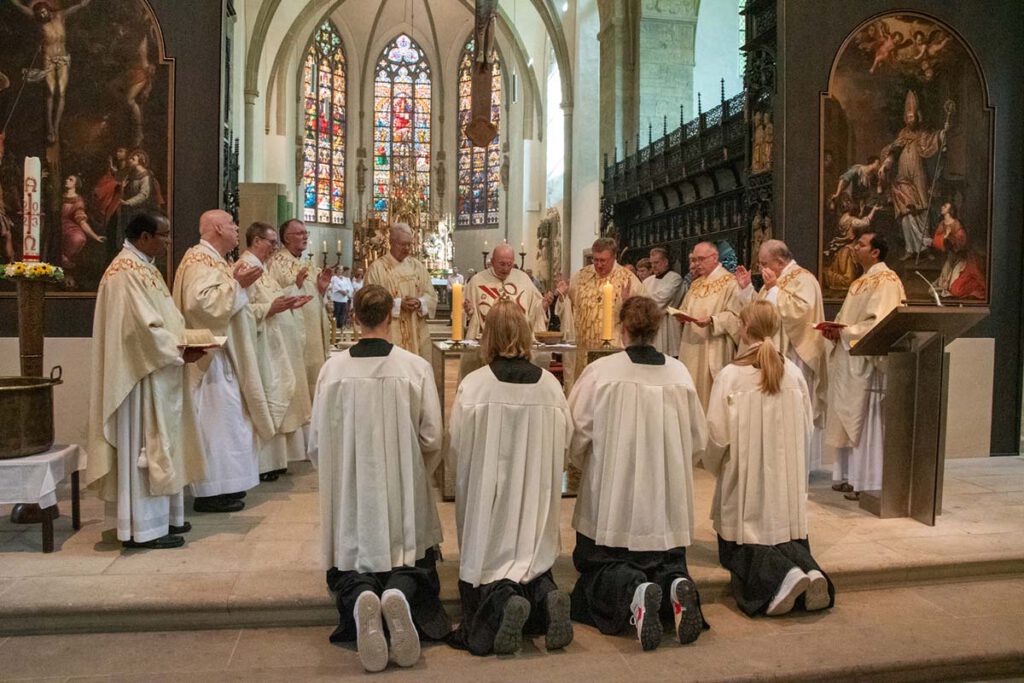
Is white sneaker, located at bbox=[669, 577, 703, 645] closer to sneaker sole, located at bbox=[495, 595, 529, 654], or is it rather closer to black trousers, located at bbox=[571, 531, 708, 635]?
black trousers, located at bbox=[571, 531, 708, 635]

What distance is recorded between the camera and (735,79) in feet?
53.0

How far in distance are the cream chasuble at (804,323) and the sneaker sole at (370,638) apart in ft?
12.9

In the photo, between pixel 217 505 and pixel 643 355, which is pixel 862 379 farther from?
pixel 217 505

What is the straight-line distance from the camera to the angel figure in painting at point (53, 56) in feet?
21.1

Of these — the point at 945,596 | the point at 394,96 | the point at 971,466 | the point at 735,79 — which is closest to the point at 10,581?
the point at 945,596

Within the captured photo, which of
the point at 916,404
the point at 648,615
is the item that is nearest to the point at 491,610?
the point at 648,615

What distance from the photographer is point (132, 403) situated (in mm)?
4438

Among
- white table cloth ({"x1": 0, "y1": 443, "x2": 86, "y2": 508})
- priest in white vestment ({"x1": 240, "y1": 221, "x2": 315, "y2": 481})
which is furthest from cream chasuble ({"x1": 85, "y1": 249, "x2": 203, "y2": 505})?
priest in white vestment ({"x1": 240, "y1": 221, "x2": 315, "y2": 481})

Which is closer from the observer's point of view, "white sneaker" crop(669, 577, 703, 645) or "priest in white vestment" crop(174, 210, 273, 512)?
"white sneaker" crop(669, 577, 703, 645)

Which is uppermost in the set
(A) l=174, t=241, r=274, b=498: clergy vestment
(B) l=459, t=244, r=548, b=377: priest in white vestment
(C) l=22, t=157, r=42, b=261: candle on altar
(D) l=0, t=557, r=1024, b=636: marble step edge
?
(C) l=22, t=157, r=42, b=261: candle on altar

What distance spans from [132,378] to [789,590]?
3382mm

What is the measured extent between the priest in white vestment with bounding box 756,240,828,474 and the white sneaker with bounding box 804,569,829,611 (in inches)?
95.7

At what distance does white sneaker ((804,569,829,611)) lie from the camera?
3883 millimetres

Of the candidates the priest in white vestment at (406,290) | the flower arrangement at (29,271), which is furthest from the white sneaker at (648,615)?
the priest in white vestment at (406,290)
